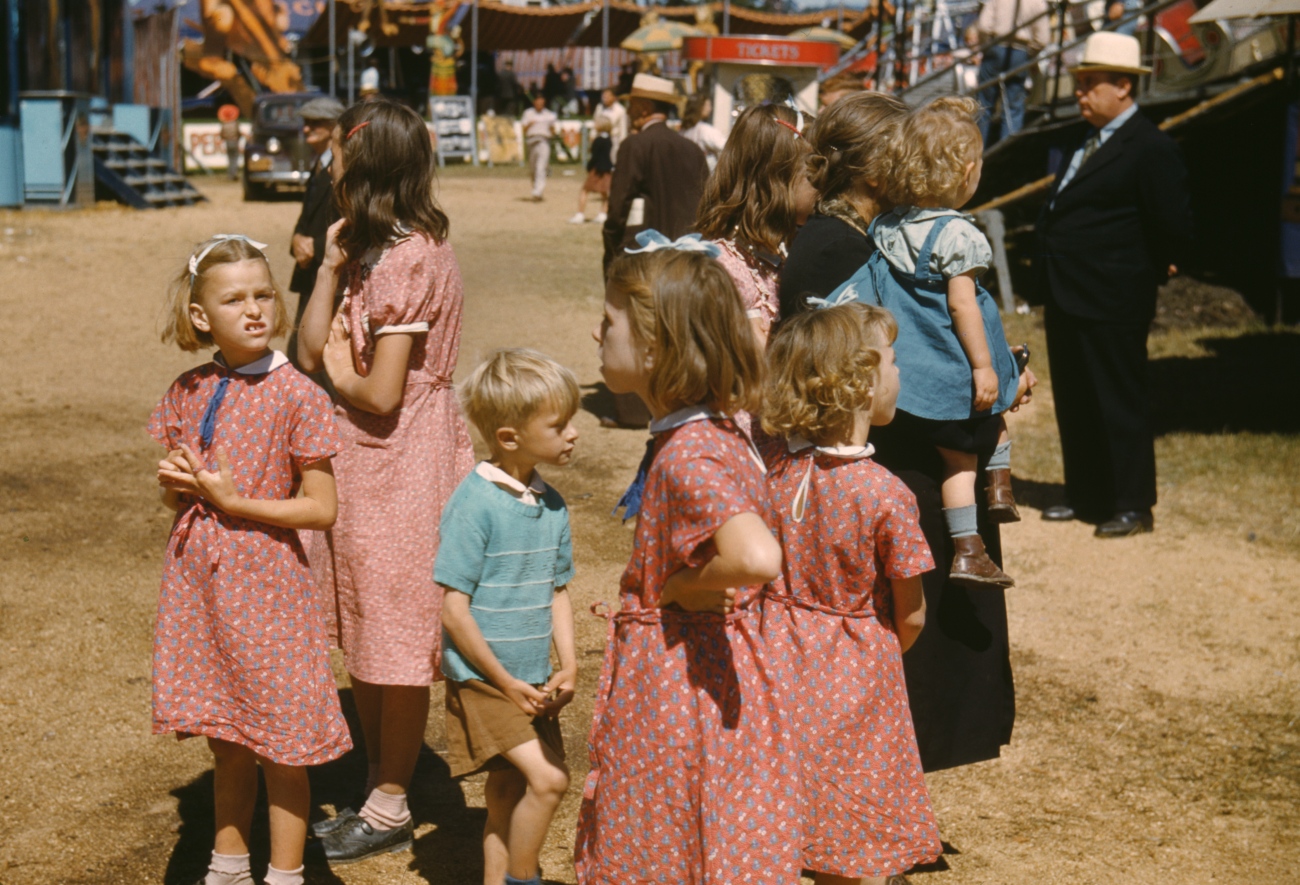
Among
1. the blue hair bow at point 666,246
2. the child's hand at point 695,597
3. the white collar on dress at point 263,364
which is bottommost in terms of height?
the child's hand at point 695,597

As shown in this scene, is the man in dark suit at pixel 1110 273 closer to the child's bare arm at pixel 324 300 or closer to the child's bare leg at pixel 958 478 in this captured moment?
the child's bare leg at pixel 958 478

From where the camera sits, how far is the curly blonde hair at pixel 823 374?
2.67 m

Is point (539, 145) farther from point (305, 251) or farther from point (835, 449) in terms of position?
point (835, 449)

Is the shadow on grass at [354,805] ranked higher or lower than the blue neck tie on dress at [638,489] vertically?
lower

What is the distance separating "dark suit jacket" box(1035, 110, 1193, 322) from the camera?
6.39 metres

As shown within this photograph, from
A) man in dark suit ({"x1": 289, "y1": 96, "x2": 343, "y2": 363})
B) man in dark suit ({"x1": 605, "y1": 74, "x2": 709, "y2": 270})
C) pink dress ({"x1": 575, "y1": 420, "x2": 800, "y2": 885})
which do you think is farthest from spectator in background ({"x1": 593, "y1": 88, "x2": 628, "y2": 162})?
pink dress ({"x1": 575, "y1": 420, "x2": 800, "y2": 885})

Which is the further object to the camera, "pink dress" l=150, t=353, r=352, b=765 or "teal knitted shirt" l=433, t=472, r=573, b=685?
"pink dress" l=150, t=353, r=352, b=765

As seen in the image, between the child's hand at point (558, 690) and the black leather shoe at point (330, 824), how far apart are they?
0.98 metres

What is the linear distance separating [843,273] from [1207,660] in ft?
9.74

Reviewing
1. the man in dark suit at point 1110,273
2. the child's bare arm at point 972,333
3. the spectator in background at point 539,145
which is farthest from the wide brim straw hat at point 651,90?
the spectator in background at point 539,145

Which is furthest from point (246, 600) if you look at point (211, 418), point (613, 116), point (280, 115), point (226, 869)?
point (280, 115)

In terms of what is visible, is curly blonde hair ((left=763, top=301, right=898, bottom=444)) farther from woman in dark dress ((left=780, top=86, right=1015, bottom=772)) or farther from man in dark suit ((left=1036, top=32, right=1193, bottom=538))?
man in dark suit ((left=1036, top=32, right=1193, bottom=538))

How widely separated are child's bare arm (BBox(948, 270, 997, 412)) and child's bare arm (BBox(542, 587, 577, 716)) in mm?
1119

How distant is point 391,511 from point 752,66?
1445 cm
